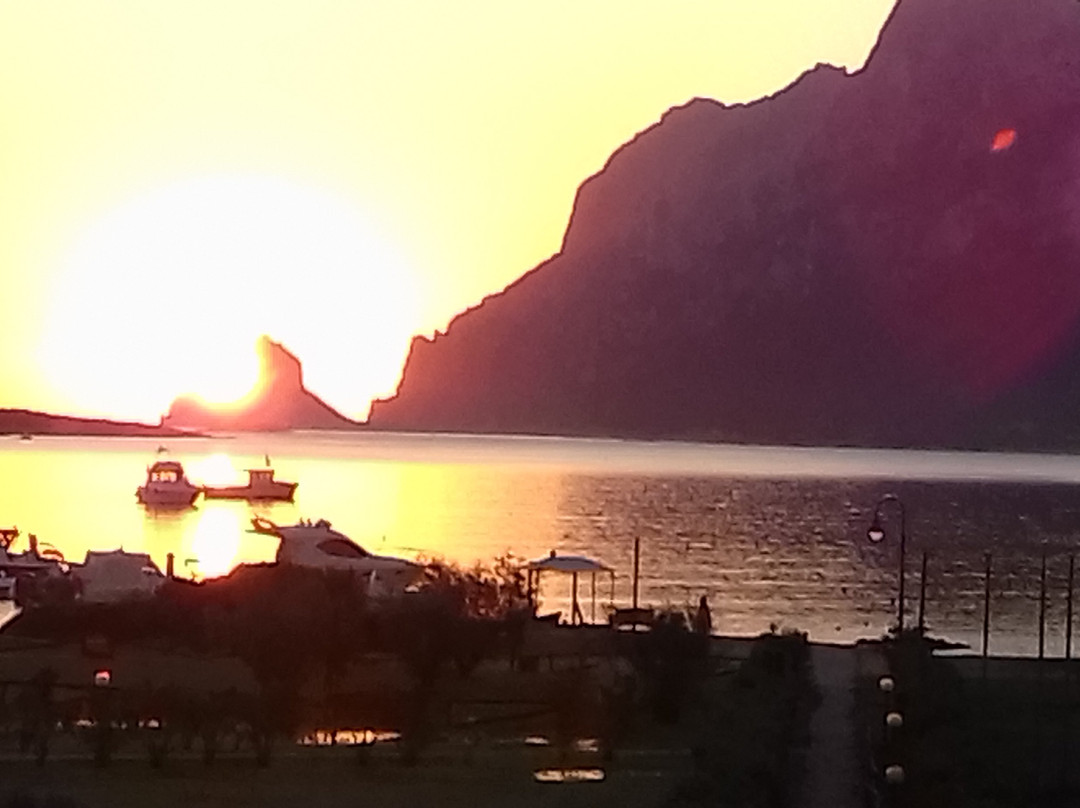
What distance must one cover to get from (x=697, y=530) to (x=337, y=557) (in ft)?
159

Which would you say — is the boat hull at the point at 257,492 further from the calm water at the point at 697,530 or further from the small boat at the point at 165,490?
the small boat at the point at 165,490

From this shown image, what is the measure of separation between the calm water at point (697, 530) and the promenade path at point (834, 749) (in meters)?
22.3

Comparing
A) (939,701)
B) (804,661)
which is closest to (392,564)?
(804,661)

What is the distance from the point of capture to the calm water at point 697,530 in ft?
178

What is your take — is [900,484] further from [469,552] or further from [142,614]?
[142,614]

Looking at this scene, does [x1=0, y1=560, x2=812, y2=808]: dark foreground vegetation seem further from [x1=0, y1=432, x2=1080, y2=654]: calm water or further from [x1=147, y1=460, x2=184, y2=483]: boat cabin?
[x1=147, y1=460, x2=184, y2=483]: boat cabin

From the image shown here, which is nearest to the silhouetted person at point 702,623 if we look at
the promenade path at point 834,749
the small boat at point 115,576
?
the promenade path at point 834,749

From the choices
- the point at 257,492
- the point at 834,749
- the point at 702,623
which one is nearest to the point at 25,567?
the point at 702,623

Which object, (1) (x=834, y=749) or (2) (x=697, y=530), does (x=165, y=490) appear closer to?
(2) (x=697, y=530)

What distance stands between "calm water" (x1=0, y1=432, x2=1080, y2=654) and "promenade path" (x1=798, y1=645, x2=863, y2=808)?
22.3m

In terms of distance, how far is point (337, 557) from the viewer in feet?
139

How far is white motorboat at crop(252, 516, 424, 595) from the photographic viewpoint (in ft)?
119

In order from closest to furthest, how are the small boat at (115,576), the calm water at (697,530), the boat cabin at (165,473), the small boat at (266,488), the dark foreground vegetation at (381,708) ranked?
the dark foreground vegetation at (381,708)
the small boat at (115,576)
the calm water at (697,530)
the boat cabin at (165,473)
the small boat at (266,488)

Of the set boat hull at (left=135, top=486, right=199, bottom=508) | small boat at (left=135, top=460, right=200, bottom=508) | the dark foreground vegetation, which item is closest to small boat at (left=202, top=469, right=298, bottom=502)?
small boat at (left=135, top=460, right=200, bottom=508)
